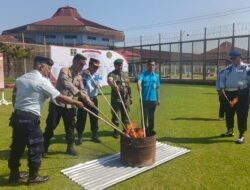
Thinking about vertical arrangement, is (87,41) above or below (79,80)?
above

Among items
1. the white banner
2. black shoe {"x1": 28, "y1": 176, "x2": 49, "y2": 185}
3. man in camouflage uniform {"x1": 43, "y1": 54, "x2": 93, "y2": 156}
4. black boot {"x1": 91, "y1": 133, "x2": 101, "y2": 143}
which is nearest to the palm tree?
the white banner

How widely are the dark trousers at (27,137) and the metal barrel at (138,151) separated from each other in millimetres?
1530

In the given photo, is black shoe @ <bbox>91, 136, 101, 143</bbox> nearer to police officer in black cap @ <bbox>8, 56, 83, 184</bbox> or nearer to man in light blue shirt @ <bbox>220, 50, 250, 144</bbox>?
police officer in black cap @ <bbox>8, 56, 83, 184</bbox>

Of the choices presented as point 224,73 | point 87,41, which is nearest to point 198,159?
point 224,73

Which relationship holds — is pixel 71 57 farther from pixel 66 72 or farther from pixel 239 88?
pixel 239 88

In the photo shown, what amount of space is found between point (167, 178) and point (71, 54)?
11.6 m

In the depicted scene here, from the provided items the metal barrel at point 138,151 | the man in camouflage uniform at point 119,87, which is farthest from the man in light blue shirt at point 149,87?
the metal barrel at point 138,151

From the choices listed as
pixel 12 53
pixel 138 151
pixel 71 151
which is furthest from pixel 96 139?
pixel 12 53

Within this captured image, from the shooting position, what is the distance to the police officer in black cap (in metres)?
4.11

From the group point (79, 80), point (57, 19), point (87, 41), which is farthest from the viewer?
point (57, 19)

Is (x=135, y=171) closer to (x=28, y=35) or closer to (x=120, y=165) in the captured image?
(x=120, y=165)

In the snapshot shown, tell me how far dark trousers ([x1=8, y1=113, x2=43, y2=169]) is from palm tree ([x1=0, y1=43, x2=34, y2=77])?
2364 centimetres

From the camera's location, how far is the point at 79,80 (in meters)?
5.76

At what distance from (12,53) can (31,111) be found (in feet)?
79.1
